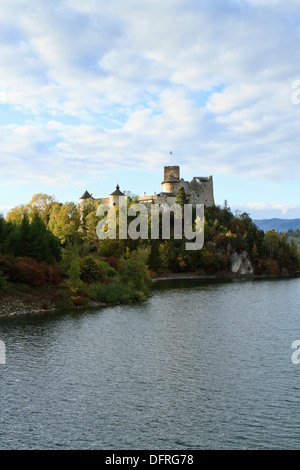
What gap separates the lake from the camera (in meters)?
17.2

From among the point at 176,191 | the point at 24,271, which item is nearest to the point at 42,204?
the point at 176,191

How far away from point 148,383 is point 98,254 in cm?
5637

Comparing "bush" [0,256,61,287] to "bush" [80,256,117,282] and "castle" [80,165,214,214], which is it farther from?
"castle" [80,165,214,214]

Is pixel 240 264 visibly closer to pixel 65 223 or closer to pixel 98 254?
pixel 98 254

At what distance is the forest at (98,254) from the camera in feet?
157

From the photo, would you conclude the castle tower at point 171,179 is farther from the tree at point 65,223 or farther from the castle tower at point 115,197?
the tree at point 65,223

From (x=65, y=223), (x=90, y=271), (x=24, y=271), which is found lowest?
(x=90, y=271)

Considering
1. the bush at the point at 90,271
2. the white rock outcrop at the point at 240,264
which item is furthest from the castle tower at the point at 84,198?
the bush at the point at 90,271

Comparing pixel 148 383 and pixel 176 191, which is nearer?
pixel 148 383

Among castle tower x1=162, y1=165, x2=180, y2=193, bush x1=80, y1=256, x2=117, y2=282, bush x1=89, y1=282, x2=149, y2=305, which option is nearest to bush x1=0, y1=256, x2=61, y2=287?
bush x1=89, y1=282, x2=149, y2=305

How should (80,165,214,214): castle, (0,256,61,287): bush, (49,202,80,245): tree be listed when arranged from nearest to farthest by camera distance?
(0,256,61,287): bush, (49,202,80,245): tree, (80,165,214,214): castle

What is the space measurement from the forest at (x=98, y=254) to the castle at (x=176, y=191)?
361 centimetres

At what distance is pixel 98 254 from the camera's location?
78.4m

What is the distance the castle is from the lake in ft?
236
